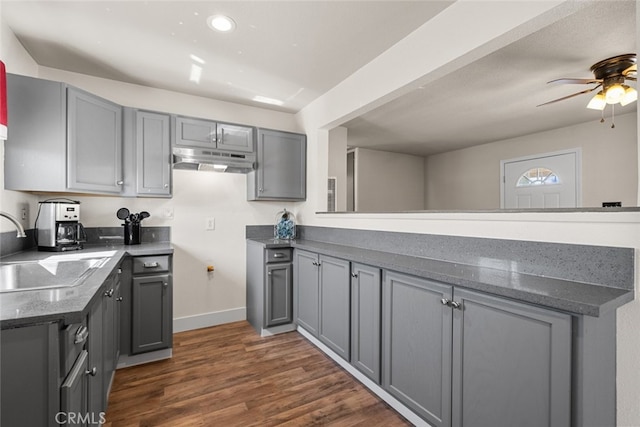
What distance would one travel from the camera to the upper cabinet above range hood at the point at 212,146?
2.68 metres

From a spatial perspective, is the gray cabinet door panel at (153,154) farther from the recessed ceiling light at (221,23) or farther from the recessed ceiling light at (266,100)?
the recessed ceiling light at (221,23)

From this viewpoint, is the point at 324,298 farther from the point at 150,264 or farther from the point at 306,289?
the point at 150,264

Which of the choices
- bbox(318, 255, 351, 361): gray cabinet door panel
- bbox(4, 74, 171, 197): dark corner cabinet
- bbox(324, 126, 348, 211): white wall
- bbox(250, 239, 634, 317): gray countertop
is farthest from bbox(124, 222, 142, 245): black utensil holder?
bbox(324, 126, 348, 211): white wall

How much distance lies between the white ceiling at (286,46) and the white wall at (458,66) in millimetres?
149

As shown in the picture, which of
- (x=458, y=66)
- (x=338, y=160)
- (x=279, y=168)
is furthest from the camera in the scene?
(x=338, y=160)

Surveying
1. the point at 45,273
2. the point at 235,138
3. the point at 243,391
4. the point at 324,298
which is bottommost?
the point at 243,391

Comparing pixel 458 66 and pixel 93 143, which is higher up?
pixel 458 66

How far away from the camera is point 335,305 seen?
2.26 meters

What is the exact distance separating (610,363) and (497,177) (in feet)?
15.2

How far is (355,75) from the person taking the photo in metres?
2.53

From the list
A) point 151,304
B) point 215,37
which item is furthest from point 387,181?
point 151,304

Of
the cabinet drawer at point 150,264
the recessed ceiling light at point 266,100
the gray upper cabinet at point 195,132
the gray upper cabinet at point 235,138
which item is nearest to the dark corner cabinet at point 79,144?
the gray upper cabinet at point 195,132

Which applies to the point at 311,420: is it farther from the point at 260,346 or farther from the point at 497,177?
the point at 497,177

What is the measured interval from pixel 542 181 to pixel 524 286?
4.18m
